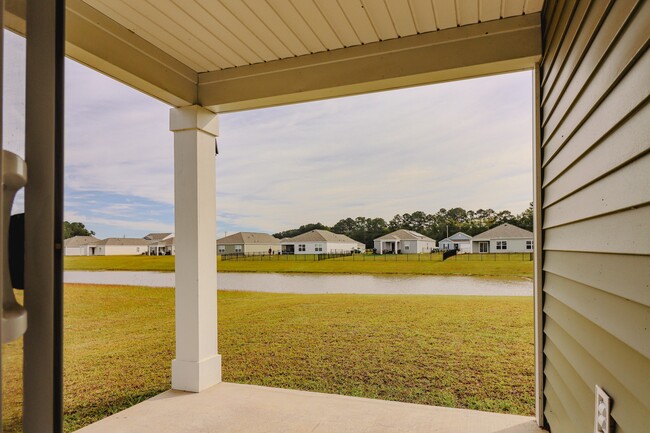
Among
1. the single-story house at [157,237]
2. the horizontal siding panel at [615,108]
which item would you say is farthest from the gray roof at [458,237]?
the horizontal siding panel at [615,108]

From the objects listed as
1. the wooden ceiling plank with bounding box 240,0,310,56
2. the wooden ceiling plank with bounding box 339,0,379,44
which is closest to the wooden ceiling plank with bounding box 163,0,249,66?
the wooden ceiling plank with bounding box 240,0,310,56

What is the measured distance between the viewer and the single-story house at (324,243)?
28.5ft

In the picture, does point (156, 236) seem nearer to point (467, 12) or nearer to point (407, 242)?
point (407, 242)

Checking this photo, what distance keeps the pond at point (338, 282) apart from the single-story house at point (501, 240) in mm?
532

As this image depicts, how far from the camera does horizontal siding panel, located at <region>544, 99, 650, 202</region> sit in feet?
3.25

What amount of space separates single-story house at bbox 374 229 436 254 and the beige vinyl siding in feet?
16.7

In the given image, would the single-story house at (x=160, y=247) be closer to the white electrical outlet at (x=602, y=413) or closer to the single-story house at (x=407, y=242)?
the single-story house at (x=407, y=242)

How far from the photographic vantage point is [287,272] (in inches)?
355

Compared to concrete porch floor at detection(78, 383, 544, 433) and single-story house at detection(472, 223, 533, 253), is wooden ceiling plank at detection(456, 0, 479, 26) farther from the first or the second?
single-story house at detection(472, 223, 533, 253)

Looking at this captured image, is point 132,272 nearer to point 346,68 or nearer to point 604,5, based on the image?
point 346,68

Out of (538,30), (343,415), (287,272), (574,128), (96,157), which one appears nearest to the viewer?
(574,128)

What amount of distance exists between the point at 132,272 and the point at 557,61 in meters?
8.15

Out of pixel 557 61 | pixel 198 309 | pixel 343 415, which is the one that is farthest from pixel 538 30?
pixel 198 309

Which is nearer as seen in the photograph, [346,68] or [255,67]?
[346,68]
